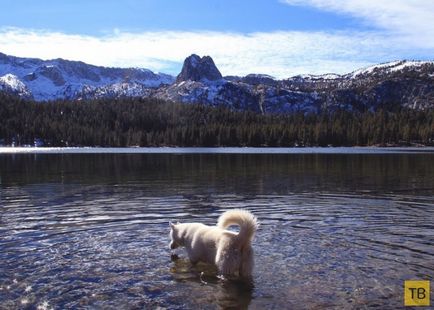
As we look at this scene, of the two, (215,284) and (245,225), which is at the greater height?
(245,225)

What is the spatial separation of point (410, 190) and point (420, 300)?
27907 millimetres

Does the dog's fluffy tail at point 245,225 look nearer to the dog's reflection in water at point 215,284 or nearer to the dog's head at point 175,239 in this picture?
the dog's reflection in water at point 215,284

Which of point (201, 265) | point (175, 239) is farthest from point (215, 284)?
point (175, 239)

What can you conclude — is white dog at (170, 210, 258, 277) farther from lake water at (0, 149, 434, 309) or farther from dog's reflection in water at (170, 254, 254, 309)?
lake water at (0, 149, 434, 309)

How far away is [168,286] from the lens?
45.0 feet

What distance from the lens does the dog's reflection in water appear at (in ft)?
41.2

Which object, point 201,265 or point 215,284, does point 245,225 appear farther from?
point 201,265

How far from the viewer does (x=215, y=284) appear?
1401 cm

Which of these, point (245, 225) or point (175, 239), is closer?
point (245, 225)

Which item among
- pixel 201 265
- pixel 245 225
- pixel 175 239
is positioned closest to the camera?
pixel 245 225

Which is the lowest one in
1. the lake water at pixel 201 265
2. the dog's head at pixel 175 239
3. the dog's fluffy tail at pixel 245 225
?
the lake water at pixel 201 265

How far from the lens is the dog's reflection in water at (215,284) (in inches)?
494

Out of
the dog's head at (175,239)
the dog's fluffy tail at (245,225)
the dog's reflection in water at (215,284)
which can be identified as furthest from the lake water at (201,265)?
the dog's fluffy tail at (245,225)

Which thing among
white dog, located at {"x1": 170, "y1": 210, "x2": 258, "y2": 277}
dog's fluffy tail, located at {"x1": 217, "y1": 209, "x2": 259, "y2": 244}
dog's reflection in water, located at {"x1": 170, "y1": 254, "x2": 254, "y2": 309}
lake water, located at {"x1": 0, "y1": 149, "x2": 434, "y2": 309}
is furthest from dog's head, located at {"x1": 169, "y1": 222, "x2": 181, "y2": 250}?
dog's fluffy tail, located at {"x1": 217, "y1": 209, "x2": 259, "y2": 244}
